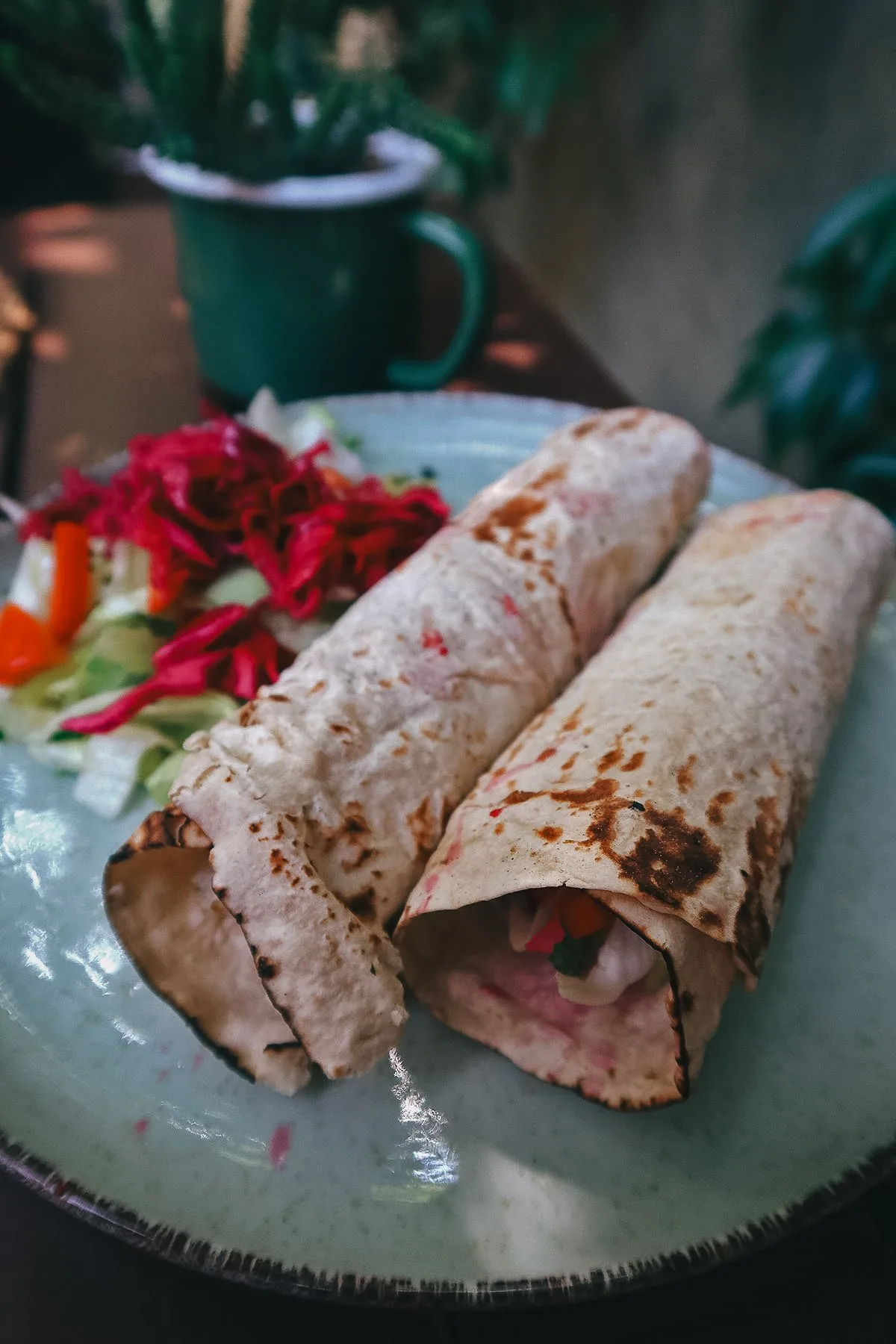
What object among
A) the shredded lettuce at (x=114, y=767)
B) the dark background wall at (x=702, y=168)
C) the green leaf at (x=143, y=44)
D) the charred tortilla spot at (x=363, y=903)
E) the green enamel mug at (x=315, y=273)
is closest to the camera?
the charred tortilla spot at (x=363, y=903)

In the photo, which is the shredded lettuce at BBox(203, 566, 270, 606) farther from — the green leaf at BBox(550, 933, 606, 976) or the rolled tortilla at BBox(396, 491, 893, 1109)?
the green leaf at BBox(550, 933, 606, 976)

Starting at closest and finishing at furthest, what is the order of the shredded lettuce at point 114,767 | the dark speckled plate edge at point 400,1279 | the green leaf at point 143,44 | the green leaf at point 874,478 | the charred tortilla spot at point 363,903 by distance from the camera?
the dark speckled plate edge at point 400,1279
the charred tortilla spot at point 363,903
the shredded lettuce at point 114,767
the green leaf at point 143,44
the green leaf at point 874,478

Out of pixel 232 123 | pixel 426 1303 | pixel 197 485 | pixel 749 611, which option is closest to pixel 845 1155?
pixel 426 1303

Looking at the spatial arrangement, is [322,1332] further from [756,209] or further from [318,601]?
[756,209]

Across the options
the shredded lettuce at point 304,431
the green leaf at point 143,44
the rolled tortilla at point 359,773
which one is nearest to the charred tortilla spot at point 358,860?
the rolled tortilla at point 359,773

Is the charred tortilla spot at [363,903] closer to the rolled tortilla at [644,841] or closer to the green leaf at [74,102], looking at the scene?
the rolled tortilla at [644,841]

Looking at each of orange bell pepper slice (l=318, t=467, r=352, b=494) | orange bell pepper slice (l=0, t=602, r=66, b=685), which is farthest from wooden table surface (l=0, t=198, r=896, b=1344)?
orange bell pepper slice (l=318, t=467, r=352, b=494)

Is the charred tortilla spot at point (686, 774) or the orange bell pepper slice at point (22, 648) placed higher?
the charred tortilla spot at point (686, 774)
